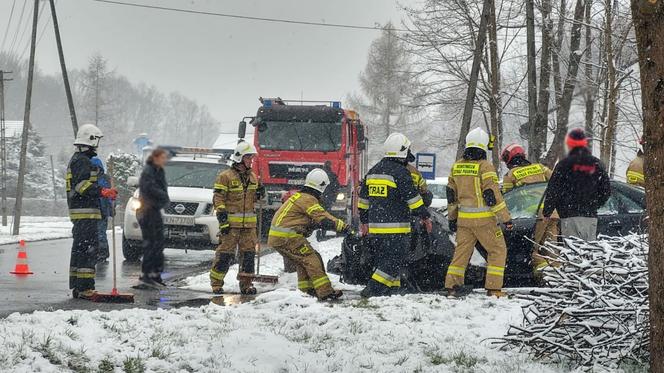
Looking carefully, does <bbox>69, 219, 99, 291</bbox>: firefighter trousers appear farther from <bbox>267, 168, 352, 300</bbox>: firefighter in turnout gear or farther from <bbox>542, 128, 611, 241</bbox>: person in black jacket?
<bbox>542, 128, 611, 241</bbox>: person in black jacket

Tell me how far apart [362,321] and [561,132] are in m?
5.04

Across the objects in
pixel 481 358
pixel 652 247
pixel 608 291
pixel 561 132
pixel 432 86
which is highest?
pixel 432 86

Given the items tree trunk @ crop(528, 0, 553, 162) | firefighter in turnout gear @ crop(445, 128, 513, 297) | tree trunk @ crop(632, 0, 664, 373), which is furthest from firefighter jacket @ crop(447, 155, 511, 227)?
tree trunk @ crop(632, 0, 664, 373)

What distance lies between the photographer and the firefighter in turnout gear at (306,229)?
9.02 m

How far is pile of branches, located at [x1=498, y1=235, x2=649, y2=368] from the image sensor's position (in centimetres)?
510

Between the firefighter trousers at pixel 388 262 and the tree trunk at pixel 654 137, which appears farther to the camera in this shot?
the firefighter trousers at pixel 388 262

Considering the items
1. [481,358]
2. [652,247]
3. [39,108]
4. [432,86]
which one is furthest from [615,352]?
[432,86]

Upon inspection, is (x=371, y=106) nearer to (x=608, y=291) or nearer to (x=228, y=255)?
(x=228, y=255)

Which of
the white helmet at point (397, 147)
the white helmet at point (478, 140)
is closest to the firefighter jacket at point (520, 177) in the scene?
the white helmet at point (478, 140)

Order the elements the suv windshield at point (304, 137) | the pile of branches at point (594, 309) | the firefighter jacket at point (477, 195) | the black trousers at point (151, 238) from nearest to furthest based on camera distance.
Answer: the black trousers at point (151, 238)
the pile of branches at point (594, 309)
the firefighter jacket at point (477, 195)
the suv windshield at point (304, 137)

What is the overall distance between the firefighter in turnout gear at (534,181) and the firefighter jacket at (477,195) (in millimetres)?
291

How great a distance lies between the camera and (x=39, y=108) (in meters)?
1.71

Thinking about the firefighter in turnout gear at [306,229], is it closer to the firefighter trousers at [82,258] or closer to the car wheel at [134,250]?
the firefighter trousers at [82,258]

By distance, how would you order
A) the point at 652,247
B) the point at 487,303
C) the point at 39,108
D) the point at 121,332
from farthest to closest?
the point at 487,303 < the point at 121,332 < the point at 652,247 < the point at 39,108
